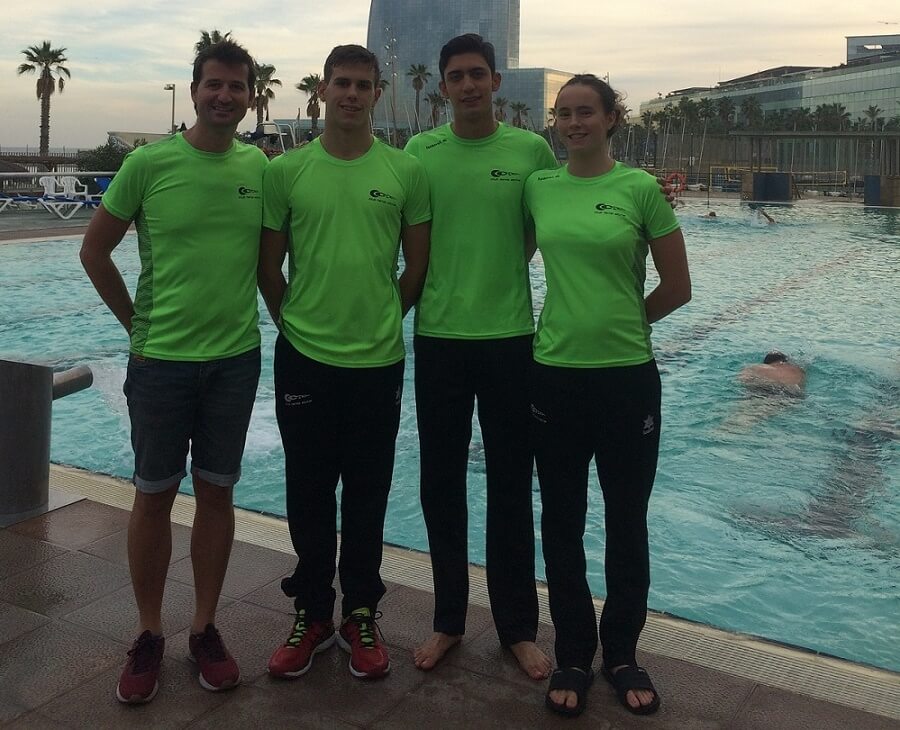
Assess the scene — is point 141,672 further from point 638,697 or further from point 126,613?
point 638,697

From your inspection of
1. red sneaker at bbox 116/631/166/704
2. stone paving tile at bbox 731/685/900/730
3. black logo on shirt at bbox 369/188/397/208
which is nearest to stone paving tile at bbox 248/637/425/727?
red sneaker at bbox 116/631/166/704

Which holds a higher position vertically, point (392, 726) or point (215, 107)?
point (215, 107)

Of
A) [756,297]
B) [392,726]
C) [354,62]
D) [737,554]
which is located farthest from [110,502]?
[756,297]

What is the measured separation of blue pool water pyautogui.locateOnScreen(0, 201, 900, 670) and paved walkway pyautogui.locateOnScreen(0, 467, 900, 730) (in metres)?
1.53

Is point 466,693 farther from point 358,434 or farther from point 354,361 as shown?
point 354,361

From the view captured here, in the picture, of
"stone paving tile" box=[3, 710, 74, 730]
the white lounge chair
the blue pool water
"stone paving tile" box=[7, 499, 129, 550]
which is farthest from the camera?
the white lounge chair

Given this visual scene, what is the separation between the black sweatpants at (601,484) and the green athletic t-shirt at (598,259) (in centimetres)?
6

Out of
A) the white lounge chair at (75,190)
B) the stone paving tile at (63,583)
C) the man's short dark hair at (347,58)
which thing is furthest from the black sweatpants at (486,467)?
the white lounge chair at (75,190)

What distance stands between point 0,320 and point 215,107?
9.92 metres

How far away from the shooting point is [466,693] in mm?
2547

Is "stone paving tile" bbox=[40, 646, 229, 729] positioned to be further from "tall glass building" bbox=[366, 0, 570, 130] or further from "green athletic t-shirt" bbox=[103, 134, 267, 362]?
"tall glass building" bbox=[366, 0, 570, 130]

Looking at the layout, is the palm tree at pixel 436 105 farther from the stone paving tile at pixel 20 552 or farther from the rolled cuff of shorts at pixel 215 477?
the rolled cuff of shorts at pixel 215 477

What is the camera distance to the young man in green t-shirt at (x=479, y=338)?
2.60 meters

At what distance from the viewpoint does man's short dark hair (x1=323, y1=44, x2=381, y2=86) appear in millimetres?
2514
